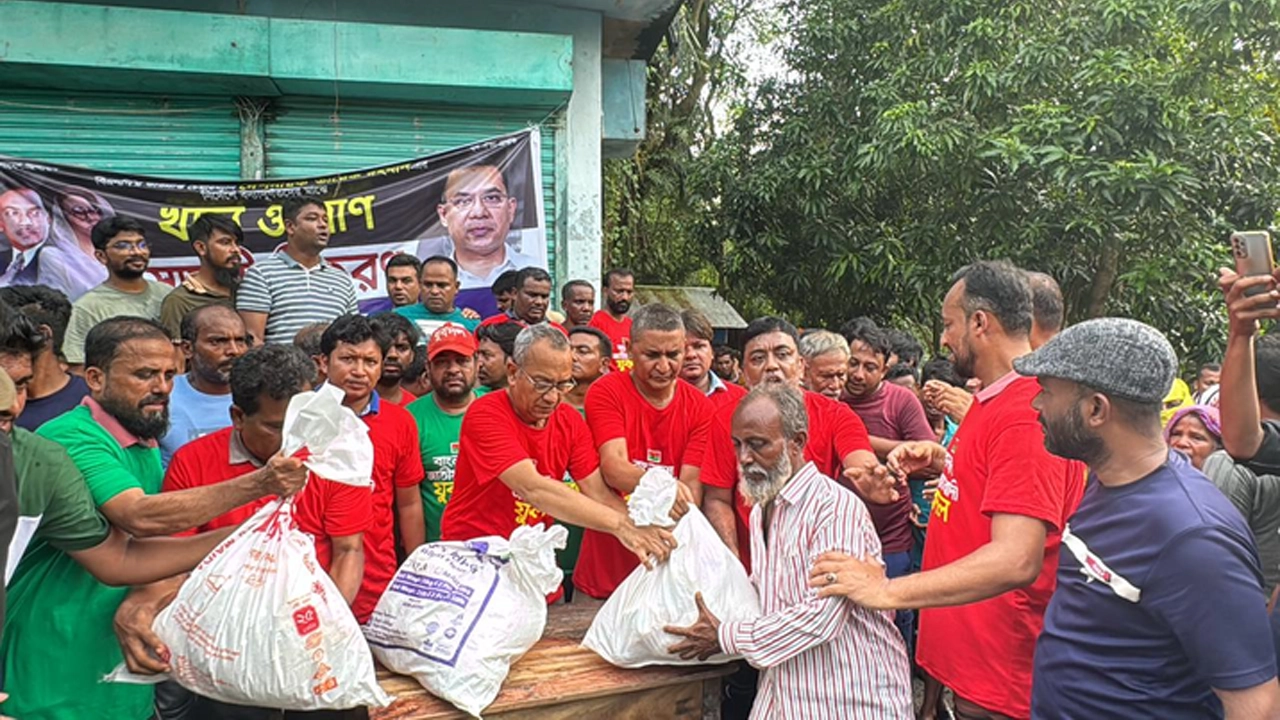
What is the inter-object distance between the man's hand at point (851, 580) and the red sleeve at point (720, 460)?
37.1 inches

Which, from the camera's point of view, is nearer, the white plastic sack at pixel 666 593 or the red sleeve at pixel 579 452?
the white plastic sack at pixel 666 593

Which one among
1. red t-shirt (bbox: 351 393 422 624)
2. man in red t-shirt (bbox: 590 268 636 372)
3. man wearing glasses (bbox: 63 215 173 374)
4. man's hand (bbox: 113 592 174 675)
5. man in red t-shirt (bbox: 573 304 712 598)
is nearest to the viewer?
man's hand (bbox: 113 592 174 675)

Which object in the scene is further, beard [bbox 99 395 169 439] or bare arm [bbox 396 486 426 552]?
bare arm [bbox 396 486 426 552]

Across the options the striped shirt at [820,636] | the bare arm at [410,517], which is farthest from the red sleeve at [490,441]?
the striped shirt at [820,636]

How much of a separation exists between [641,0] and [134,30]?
3.83 meters

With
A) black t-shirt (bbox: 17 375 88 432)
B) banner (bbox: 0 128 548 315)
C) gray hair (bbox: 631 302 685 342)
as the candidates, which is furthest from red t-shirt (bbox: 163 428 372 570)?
banner (bbox: 0 128 548 315)

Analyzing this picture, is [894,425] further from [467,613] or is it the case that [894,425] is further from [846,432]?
[467,613]

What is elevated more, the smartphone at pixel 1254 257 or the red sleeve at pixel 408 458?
the smartphone at pixel 1254 257

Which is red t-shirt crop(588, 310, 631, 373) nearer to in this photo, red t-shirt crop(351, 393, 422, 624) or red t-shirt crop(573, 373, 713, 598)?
red t-shirt crop(573, 373, 713, 598)

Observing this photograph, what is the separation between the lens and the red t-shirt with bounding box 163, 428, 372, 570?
2.53m

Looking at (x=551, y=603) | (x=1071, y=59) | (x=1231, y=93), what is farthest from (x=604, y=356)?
(x=1231, y=93)

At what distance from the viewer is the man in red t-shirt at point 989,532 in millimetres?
2137

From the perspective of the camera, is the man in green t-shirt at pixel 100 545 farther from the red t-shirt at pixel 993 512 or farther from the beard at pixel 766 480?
the red t-shirt at pixel 993 512

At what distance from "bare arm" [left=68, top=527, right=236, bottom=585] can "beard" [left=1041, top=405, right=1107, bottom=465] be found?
222cm
